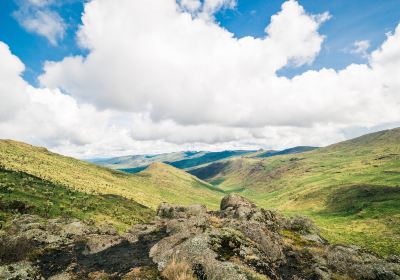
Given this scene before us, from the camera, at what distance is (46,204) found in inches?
2584

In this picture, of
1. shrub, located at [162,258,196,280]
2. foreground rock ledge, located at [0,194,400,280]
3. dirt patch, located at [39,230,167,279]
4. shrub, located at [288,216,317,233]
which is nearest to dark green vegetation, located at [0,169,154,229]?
foreground rock ledge, located at [0,194,400,280]

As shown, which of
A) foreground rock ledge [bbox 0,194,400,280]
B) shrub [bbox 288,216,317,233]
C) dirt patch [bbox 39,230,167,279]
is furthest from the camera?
shrub [bbox 288,216,317,233]

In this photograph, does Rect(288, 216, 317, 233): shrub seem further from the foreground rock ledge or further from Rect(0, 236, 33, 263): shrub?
Rect(0, 236, 33, 263): shrub

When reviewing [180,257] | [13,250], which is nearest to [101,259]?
[13,250]

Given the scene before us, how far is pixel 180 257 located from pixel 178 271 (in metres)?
2.20

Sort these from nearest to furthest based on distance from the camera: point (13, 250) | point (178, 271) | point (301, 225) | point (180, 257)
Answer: point (178, 271) < point (180, 257) < point (13, 250) < point (301, 225)

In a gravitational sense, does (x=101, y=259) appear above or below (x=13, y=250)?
below

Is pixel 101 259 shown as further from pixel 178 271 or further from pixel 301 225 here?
pixel 301 225

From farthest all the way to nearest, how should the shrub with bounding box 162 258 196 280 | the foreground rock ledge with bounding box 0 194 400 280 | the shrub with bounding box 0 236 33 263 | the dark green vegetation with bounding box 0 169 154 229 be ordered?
the dark green vegetation with bounding box 0 169 154 229, the shrub with bounding box 0 236 33 263, the foreground rock ledge with bounding box 0 194 400 280, the shrub with bounding box 162 258 196 280

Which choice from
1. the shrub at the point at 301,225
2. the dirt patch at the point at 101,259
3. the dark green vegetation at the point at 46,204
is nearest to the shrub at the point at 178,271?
the dirt patch at the point at 101,259

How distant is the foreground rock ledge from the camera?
19.9m

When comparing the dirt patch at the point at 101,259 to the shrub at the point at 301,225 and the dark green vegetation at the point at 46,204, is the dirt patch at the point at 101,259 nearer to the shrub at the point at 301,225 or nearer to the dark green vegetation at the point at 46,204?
the dark green vegetation at the point at 46,204

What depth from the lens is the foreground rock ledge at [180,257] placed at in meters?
19.9

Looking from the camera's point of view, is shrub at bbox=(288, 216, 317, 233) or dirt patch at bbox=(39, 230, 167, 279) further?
shrub at bbox=(288, 216, 317, 233)
